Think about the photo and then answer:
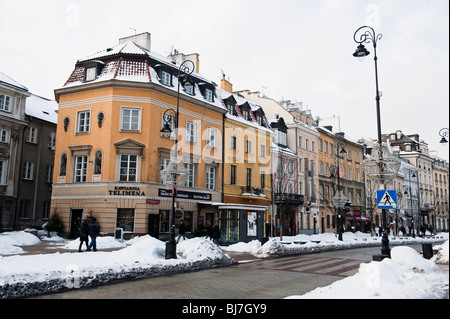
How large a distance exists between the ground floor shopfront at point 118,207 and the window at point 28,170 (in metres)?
5.21

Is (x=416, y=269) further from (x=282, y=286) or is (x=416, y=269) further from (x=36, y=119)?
(x=36, y=119)

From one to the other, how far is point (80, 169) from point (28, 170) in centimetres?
724

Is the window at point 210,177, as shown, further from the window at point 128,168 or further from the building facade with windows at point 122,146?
the window at point 128,168

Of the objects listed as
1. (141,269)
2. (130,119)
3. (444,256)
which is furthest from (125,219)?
(444,256)

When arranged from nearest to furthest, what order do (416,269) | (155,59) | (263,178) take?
(416,269) < (155,59) < (263,178)

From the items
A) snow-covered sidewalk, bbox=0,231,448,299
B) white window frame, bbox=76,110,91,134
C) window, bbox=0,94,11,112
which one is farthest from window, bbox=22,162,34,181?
snow-covered sidewalk, bbox=0,231,448,299

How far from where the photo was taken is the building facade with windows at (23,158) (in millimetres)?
31250

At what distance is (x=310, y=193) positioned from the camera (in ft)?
156

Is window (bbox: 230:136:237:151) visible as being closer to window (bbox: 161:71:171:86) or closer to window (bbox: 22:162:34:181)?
window (bbox: 161:71:171:86)

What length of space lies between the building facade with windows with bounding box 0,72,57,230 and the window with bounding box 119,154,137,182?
981 cm

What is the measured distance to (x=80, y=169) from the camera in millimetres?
29469
